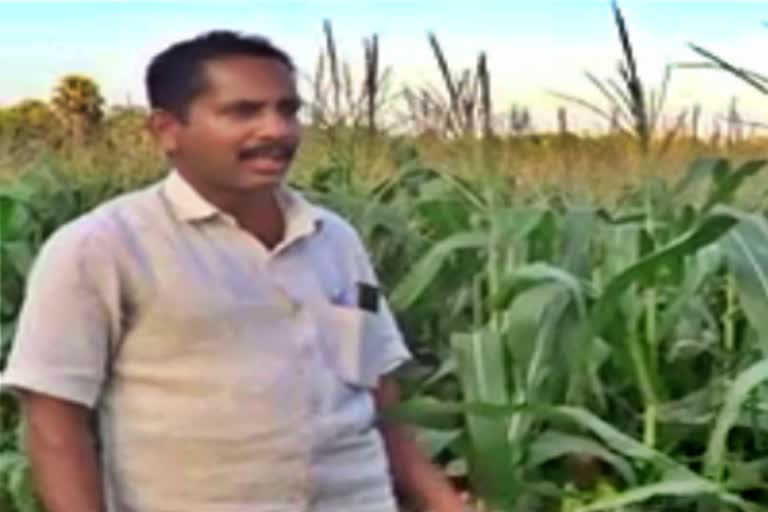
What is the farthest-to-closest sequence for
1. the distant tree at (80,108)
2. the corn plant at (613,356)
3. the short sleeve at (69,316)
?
the distant tree at (80,108) → the corn plant at (613,356) → the short sleeve at (69,316)

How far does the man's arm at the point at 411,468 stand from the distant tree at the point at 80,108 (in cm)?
356

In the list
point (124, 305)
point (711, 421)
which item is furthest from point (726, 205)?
point (124, 305)

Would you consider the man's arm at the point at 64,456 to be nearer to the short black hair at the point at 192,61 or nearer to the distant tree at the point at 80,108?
the short black hair at the point at 192,61

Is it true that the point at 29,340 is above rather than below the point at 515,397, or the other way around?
above

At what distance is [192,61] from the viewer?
2.13 m

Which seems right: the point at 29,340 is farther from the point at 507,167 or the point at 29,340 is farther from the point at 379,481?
the point at 507,167

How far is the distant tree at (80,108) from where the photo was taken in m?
5.85

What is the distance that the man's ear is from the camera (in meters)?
2.14

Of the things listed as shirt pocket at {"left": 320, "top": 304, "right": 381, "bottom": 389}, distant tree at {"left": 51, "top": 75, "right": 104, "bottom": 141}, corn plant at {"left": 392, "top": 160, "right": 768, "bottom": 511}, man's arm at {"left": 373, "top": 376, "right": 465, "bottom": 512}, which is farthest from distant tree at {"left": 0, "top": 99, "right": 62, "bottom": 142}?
shirt pocket at {"left": 320, "top": 304, "right": 381, "bottom": 389}

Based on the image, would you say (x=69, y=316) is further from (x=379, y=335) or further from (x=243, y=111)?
(x=379, y=335)

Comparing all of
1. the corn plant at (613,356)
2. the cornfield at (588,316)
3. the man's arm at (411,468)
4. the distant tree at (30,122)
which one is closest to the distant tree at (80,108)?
the distant tree at (30,122)

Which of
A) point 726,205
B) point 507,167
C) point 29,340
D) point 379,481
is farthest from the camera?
point 507,167

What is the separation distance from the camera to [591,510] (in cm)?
271

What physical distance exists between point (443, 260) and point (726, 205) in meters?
0.83
